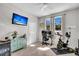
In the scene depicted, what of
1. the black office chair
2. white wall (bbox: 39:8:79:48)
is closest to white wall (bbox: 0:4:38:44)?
the black office chair

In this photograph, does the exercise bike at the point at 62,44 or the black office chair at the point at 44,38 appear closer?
the exercise bike at the point at 62,44

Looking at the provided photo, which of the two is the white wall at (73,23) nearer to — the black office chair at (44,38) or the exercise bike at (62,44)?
the exercise bike at (62,44)

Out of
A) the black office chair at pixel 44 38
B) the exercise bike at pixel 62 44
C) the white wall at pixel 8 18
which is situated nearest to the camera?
the white wall at pixel 8 18

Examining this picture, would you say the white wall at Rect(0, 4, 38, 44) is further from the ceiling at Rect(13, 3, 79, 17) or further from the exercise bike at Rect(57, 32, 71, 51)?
the exercise bike at Rect(57, 32, 71, 51)

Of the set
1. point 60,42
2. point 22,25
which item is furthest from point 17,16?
point 60,42

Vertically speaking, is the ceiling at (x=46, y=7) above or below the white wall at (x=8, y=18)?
above

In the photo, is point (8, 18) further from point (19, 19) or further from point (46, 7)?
point (46, 7)

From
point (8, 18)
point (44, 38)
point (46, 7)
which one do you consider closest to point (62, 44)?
point (44, 38)

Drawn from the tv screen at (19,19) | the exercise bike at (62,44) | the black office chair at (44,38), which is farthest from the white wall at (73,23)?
the tv screen at (19,19)

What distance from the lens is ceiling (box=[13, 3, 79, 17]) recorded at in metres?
1.84

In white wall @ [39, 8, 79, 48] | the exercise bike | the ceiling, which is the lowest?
the exercise bike

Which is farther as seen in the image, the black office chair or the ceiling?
the black office chair

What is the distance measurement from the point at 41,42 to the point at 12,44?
67cm

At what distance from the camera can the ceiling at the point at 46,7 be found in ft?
6.03
